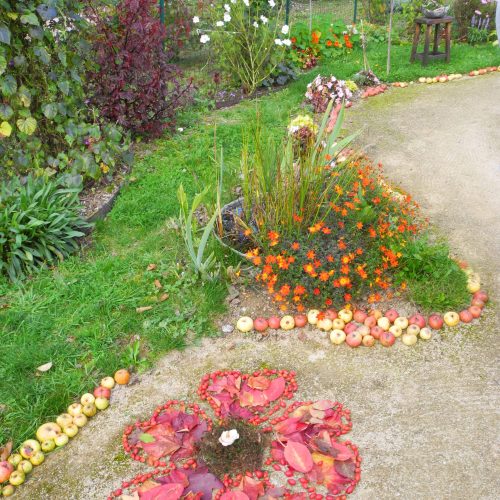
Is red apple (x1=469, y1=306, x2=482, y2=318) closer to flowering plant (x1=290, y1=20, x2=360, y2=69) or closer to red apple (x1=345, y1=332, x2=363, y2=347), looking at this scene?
red apple (x1=345, y1=332, x2=363, y2=347)

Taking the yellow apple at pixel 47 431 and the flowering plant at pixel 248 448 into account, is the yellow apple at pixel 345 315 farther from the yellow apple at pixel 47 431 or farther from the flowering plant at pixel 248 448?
Result: the yellow apple at pixel 47 431

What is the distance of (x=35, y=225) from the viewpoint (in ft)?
12.0

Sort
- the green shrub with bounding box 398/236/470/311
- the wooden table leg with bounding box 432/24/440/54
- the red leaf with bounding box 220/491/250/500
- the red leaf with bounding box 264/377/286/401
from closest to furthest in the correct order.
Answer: the red leaf with bounding box 220/491/250/500 → the red leaf with bounding box 264/377/286/401 → the green shrub with bounding box 398/236/470/311 → the wooden table leg with bounding box 432/24/440/54

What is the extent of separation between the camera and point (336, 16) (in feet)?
32.5

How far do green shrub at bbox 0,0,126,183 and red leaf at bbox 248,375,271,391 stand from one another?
2.20 m

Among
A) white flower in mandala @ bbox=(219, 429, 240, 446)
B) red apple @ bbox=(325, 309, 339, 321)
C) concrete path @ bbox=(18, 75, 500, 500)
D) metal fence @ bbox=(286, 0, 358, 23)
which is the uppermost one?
metal fence @ bbox=(286, 0, 358, 23)

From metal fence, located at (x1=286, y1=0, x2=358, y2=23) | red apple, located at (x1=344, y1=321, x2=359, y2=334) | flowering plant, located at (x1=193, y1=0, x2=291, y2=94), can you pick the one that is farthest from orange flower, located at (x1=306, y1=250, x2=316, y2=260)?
metal fence, located at (x1=286, y1=0, x2=358, y2=23)

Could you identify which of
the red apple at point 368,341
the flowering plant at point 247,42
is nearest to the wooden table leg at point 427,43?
the flowering plant at point 247,42

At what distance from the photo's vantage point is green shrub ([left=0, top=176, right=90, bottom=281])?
3654mm

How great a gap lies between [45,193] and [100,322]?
1.11 metres

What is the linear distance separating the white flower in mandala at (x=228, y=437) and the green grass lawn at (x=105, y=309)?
804 mm

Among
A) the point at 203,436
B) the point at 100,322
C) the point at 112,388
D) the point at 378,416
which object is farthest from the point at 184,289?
the point at 378,416

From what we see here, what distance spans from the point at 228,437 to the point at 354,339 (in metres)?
0.99

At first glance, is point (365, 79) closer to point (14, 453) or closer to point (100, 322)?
point (100, 322)
